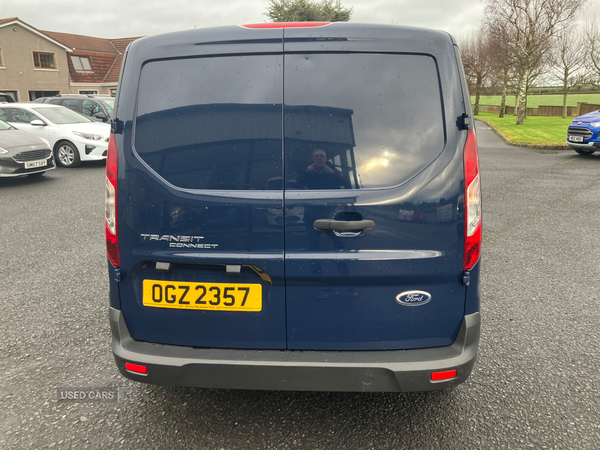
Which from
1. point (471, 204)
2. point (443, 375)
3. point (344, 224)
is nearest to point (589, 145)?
point (471, 204)

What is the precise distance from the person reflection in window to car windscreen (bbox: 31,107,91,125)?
1244cm

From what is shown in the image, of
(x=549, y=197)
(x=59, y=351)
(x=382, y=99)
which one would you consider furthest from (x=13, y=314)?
(x=549, y=197)

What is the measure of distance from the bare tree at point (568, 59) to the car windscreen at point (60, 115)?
33.1 meters

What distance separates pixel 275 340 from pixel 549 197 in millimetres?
8127

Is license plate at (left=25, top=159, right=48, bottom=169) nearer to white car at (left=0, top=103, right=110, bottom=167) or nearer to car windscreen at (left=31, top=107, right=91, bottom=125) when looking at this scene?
white car at (left=0, top=103, right=110, bottom=167)

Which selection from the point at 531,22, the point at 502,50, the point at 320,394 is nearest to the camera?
the point at 320,394

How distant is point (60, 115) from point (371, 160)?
13.1 meters

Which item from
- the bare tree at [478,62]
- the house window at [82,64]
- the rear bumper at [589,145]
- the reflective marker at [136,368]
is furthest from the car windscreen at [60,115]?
the bare tree at [478,62]

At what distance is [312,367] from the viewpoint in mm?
2135

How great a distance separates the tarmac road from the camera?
2402 millimetres

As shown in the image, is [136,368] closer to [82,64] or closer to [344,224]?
[344,224]

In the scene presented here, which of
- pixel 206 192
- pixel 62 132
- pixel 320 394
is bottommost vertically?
pixel 320 394

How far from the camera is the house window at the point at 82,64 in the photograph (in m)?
40.2

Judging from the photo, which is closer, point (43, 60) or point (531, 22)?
point (531, 22)
